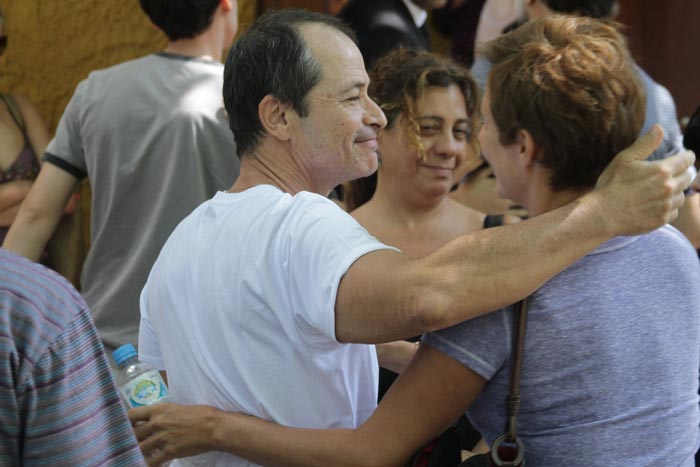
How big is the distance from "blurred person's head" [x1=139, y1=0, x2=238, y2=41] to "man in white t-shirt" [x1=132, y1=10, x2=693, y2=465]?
1.33 m

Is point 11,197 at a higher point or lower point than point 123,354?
lower

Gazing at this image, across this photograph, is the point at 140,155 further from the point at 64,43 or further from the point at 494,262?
the point at 494,262

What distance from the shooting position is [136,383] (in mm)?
2002

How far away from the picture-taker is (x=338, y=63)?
2.12m

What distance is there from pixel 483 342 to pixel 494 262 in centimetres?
15

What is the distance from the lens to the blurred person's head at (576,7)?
356cm

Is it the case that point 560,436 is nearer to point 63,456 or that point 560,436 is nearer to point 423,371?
point 423,371

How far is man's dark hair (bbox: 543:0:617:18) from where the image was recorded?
3.56m

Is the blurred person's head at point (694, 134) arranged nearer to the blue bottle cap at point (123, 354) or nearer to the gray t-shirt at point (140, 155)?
the gray t-shirt at point (140, 155)

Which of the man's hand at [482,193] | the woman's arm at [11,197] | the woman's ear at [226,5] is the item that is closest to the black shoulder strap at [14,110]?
the woman's arm at [11,197]

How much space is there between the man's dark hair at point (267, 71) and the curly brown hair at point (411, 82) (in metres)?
1.17

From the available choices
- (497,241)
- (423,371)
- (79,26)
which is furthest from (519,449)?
(79,26)

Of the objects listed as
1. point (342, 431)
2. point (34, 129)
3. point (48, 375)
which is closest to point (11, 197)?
point (34, 129)

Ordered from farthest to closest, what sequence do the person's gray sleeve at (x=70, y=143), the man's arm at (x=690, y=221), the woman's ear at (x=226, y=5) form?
the woman's ear at (x=226, y=5) < the person's gray sleeve at (x=70, y=143) < the man's arm at (x=690, y=221)
